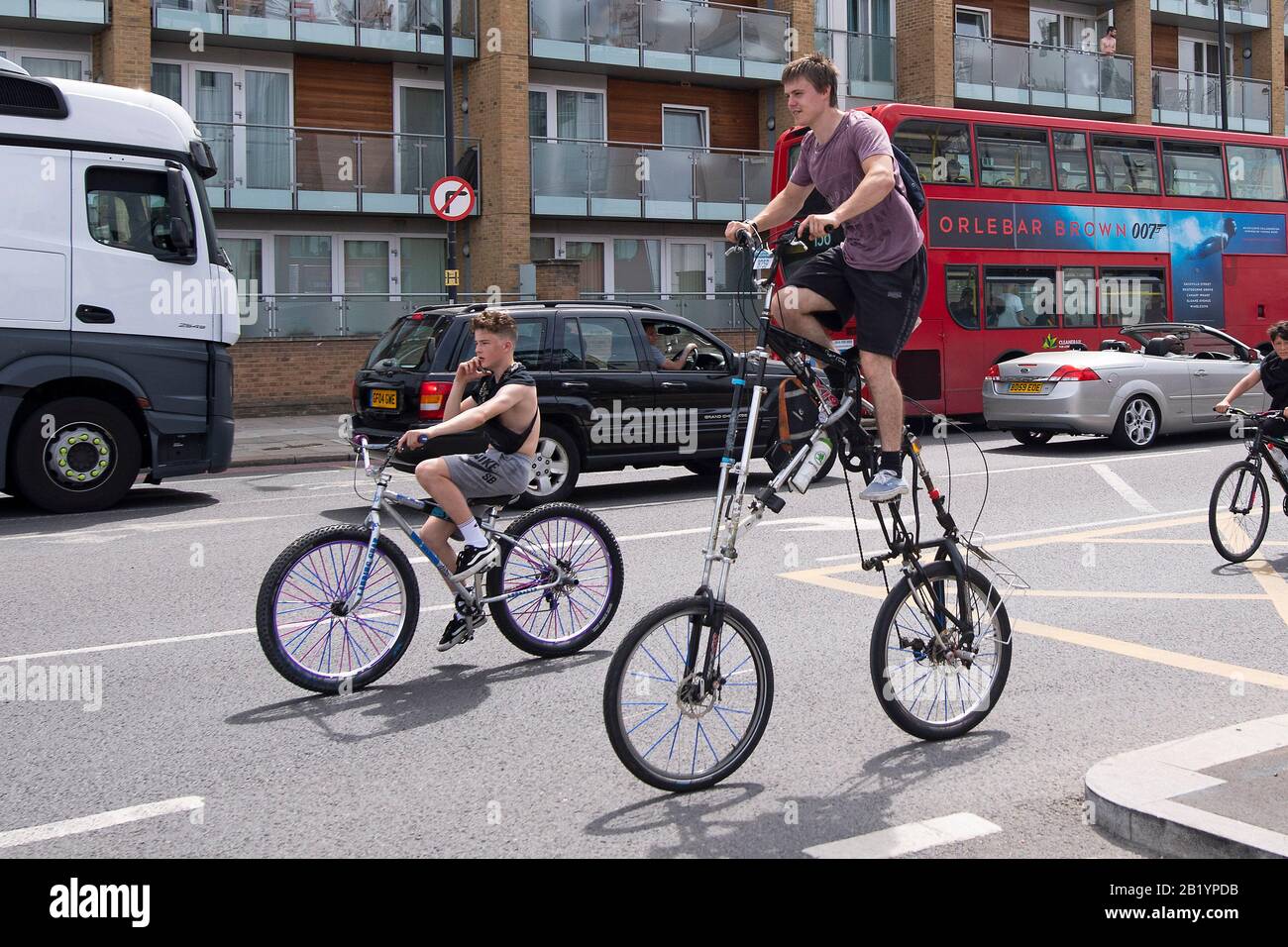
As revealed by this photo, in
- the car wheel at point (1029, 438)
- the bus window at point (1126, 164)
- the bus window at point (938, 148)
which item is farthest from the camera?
the bus window at point (1126, 164)

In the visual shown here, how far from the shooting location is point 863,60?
1297 inches

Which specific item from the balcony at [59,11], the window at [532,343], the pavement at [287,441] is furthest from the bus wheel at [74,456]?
the balcony at [59,11]

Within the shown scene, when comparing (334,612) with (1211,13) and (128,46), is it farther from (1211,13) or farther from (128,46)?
(1211,13)

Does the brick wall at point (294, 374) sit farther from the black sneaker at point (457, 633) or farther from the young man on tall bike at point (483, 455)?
the black sneaker at point (457, 633)

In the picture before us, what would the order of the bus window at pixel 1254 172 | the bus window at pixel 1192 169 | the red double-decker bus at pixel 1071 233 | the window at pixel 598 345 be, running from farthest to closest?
the bus window at pixel 1254 172 < the bus window at pixel 1192 169 < the red double-decker bus at pixel 1071 233 < the window at pixel 598 345

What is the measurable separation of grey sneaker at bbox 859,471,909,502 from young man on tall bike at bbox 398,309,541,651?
6.69ft

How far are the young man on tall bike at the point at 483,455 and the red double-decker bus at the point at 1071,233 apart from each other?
39.4 feet

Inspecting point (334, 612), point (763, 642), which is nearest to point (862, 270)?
point (763, 642)

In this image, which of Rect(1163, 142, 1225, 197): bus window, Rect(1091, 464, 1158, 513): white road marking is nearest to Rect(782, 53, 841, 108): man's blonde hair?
Rect(1091, 464, 1158, 513): white road marking

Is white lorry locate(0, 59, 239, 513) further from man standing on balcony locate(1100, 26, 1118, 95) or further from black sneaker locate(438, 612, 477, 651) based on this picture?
man standing on balcony locate(1100, 26, 1118, 95)

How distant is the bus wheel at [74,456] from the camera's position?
40.1ft

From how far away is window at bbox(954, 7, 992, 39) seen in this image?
35.2 meters

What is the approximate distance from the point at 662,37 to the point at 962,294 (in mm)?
12711
